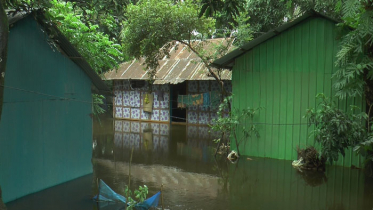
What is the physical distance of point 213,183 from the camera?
28.2ft

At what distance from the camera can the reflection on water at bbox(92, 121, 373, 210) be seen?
7199mm

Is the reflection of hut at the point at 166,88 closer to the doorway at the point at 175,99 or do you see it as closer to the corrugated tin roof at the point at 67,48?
the doorway at the point at 175,99

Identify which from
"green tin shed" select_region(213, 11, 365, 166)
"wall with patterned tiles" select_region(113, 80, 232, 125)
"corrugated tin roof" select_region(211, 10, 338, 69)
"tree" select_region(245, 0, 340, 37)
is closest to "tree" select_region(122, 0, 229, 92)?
"corrugated tin roof" select_region(211, 10, 338, 69)

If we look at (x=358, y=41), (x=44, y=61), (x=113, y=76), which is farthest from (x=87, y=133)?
(x=113, y=76)

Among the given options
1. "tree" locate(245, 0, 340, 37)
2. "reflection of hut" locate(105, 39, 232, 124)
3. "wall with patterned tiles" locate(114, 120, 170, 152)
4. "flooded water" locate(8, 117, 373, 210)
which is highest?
"tree" locate(245, 0, 340, 37)

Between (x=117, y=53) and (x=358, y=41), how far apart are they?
24.1 feet

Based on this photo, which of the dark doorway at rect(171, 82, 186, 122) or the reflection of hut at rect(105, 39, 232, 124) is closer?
the reflection of hut at rect(105, 39, 232, 124)

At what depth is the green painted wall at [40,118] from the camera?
23.0 ft

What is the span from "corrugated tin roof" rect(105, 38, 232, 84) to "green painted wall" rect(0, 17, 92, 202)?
24.0 feet

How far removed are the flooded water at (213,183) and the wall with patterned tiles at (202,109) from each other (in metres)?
4.96

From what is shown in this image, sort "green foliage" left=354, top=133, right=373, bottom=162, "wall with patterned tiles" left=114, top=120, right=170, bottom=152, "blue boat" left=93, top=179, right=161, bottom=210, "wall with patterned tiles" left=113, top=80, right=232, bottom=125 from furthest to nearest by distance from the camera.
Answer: "wall with patterned tiles" left=113, top=80, right=232, bottom=125 < "wall with patterned tiles" left=114, top=120, right=170, bottom=152 < "green foliage" left=354, top=133, right=373, bottom=162 < "blue boat" left=93, top=179, right=161, bottom=210

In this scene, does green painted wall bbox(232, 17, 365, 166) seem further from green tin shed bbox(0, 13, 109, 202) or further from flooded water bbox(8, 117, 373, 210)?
green tin shed bbox(0, 13, 109, 202)

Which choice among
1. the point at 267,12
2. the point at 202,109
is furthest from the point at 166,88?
the point at 267,12

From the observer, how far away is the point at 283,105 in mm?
10828
